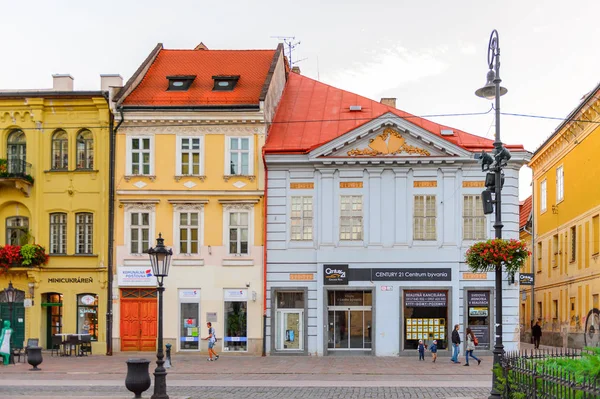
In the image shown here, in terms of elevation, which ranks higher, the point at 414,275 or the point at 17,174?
the point at 17,174

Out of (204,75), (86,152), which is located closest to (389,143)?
(204,75)

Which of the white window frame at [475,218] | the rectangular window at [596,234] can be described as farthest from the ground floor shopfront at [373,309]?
the rectangular window at [596,234]

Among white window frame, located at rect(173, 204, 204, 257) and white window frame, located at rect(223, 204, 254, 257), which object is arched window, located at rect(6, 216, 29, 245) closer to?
white window frame, located at rect(173, 204, 204, 257)

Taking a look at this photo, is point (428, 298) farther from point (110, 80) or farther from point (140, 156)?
point (110, 80)

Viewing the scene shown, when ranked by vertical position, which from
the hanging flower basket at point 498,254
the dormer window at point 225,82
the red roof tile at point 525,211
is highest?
the dormer window at point 225,82

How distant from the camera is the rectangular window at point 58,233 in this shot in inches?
1455

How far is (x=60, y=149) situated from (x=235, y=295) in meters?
10.1

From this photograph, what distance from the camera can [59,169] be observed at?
37156 mm

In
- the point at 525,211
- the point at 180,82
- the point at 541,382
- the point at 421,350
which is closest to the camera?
the point at 541,382

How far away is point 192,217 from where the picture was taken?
1432 inches

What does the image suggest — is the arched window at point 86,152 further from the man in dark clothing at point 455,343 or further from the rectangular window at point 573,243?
the rectangular window at point 573,243

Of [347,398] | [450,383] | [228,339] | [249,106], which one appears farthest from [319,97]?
[347,398]

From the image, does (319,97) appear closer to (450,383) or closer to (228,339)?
(228,339)

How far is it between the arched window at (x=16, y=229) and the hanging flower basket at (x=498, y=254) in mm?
24551
